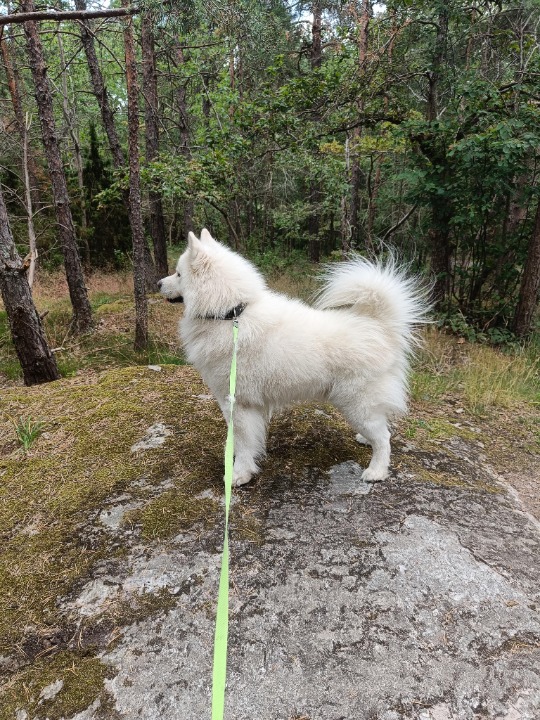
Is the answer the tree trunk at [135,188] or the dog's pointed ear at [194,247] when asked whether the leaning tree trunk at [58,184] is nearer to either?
the tree trunk at [135,188]

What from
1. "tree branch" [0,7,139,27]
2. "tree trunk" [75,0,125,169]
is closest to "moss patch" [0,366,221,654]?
"tree branch" [0,7,139,27]

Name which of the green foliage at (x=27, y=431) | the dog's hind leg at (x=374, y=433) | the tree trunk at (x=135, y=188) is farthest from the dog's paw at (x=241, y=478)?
the tree trunk at (x=135, y=188)

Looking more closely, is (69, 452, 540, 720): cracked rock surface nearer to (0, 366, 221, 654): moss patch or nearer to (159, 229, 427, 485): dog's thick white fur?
(0, 366, 221, 654): moss patch

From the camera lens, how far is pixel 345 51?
709 cm

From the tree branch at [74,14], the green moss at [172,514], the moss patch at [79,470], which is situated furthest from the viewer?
the green moss at [172,514]

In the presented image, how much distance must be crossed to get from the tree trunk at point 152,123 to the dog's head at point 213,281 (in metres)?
6.06

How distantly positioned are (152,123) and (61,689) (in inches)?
468

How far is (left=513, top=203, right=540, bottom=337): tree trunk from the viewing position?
6668 mm

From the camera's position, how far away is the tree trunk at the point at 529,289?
6.67 m

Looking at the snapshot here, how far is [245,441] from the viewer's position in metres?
2.88

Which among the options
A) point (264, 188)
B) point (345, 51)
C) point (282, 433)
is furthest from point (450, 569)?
point (264, 188)

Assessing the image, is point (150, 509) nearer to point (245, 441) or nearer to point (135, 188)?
point (245, 441)

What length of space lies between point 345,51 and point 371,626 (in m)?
8.49

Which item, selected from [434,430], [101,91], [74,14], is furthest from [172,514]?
[101,91]
